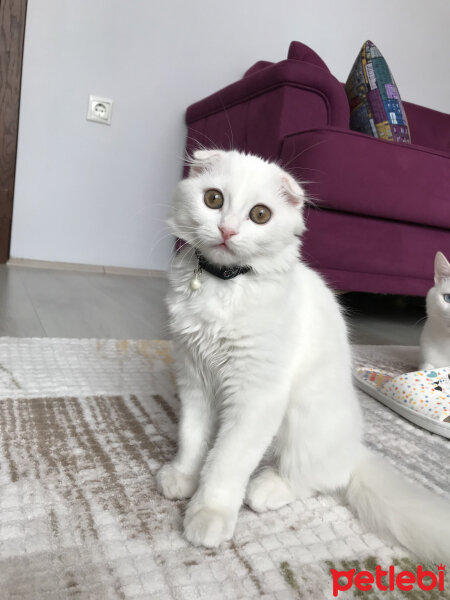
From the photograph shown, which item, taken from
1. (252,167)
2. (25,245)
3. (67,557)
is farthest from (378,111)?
(67,557)

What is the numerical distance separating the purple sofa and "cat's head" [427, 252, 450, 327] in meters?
0.48

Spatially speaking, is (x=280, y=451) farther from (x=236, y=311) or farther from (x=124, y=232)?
(x=124, y=232)

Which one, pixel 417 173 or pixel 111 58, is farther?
pixel 111 58

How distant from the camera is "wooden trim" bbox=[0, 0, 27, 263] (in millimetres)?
2258

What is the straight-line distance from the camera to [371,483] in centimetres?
75

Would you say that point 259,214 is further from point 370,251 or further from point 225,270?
point 370,251

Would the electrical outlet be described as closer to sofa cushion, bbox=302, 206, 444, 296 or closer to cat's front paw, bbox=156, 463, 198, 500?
sofa cushion, bbox=302, 206, 444, 296

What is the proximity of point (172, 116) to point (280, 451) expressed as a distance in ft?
Answer: 7.55

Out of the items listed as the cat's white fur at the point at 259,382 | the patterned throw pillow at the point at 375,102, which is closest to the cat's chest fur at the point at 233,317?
the cat's white fur at the point at 259,382

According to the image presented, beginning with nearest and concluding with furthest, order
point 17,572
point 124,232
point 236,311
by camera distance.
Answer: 1. point 17,572
2. point 236,311
3. point 124,232

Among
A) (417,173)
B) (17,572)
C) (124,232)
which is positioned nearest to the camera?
(17,572)

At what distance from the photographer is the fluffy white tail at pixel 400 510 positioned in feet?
2.07

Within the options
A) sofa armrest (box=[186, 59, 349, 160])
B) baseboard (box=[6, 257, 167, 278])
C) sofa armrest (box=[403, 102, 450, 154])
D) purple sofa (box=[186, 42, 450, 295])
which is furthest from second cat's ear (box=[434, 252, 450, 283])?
sofa armrest (box=[403, 102, 450, 154])

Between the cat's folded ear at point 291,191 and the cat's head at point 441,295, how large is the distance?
0.96m
